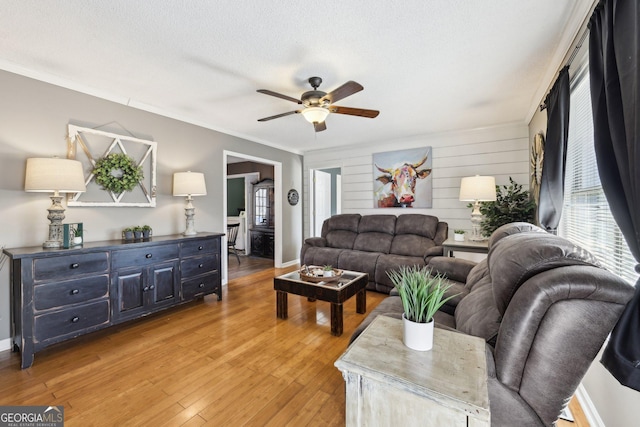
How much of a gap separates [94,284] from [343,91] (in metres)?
2.80

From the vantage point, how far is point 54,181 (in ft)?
7.43

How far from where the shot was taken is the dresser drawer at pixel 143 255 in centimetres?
263

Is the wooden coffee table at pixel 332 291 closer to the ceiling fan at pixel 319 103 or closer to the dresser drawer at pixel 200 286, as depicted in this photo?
the dresser drawer at pixel 200 286

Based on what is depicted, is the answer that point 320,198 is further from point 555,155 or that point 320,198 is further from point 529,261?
point 529,261

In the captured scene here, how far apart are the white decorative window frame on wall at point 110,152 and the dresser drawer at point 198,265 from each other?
0.88 meters

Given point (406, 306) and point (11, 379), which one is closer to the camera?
point (406, 306)

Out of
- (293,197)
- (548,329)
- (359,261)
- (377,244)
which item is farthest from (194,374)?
(293,197)

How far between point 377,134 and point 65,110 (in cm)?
399

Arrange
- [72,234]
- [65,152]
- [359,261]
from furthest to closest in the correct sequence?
1. [359,261]
2. [65,152]
3. [72,234]

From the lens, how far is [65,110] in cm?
269

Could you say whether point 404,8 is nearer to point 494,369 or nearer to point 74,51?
point 494,369

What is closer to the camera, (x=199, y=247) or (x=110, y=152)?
(x=110, y=152)

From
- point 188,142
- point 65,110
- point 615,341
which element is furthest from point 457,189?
point 65,110

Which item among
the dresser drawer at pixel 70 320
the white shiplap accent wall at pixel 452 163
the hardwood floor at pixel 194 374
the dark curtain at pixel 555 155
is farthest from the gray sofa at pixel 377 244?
the dresser drawer at pixel 70 320
